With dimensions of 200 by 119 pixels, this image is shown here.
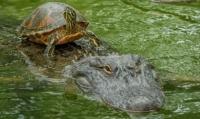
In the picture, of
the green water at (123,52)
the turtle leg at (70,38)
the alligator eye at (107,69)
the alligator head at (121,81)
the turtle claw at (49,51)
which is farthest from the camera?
the turtle leg at (70,38)

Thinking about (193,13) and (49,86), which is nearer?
(49,86)

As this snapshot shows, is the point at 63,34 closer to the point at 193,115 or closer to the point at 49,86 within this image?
the point at 49,86

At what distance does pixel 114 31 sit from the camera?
11102 mm

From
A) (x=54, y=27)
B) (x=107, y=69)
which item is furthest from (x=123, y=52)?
(x=107, y=69)

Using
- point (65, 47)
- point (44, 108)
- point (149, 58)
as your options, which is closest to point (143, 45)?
point (149, 58)

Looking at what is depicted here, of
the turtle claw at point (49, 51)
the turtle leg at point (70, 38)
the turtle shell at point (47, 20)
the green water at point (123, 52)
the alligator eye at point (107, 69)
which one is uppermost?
the turtle shell at point (47, 20)

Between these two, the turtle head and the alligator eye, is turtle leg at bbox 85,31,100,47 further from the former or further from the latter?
the alligator eye

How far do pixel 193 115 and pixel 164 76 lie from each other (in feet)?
5.32

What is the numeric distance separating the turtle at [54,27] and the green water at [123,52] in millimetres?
426

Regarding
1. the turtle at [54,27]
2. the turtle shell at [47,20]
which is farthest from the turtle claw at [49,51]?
the turtle shell at [47,20]

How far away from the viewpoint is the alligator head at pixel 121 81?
6.82 metres

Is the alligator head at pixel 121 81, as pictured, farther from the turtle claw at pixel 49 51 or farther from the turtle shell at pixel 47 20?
the turtle shell at pixel 47 20

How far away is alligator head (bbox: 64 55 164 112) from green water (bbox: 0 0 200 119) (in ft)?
0.45

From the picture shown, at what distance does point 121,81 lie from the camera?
724 cm
